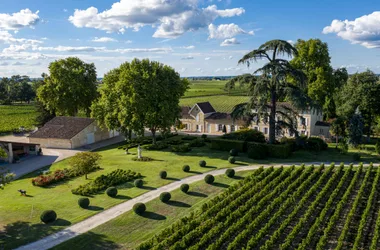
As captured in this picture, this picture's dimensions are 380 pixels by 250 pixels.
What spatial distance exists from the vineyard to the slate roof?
33.2m

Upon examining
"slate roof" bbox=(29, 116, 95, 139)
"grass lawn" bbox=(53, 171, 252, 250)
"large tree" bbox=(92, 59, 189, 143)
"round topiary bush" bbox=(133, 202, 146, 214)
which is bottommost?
"grass lawn" bbox=(53, 171, 252, 250)

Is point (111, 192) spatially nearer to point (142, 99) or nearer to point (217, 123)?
point (142, 99)

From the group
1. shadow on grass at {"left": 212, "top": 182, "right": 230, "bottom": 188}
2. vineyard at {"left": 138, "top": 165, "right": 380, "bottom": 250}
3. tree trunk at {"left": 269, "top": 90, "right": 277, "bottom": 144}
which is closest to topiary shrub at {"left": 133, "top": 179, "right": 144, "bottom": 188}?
shadow on grass at {"left": 212, "top": 182, "right": 230, "bottom": 188}

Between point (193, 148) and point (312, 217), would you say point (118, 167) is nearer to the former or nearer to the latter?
point (193, 148)

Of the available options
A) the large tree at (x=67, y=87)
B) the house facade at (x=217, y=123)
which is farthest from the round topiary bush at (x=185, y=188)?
the large tree at (x=67, y=87)

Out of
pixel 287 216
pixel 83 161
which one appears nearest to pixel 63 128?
pixel 83 161

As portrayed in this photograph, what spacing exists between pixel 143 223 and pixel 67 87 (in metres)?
47.0

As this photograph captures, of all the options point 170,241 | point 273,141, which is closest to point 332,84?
point 273,141

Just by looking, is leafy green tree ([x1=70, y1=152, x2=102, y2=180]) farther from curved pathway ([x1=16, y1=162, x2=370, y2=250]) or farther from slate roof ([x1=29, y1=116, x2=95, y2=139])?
slate roof ([x1=29, y1=116, x2=95, y2=139])

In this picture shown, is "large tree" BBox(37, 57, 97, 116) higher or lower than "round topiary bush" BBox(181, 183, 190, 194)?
higher

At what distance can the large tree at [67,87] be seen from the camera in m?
62.9

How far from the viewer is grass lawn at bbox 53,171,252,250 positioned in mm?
20531

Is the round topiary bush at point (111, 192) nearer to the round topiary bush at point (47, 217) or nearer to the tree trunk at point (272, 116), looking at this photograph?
the round topiary bush at point (47, 217)

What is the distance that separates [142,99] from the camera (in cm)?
4606
